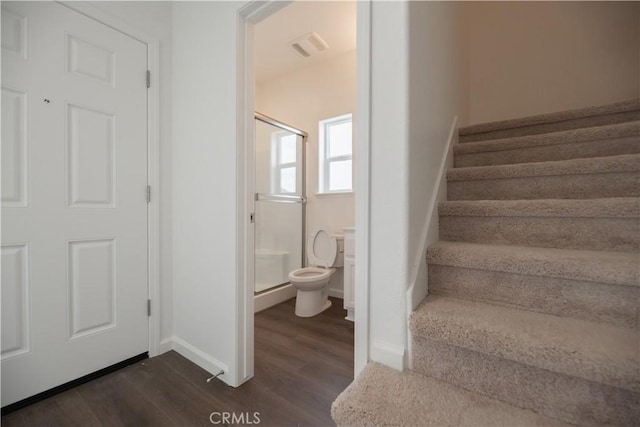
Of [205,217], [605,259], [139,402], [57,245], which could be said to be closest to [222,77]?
[205,217]

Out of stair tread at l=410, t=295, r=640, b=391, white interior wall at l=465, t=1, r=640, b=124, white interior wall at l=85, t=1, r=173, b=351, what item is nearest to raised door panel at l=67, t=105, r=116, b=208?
white interior wall at l=85, t=1, r=173, b=351

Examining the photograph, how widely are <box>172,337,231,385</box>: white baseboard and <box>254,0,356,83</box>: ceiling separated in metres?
2.54

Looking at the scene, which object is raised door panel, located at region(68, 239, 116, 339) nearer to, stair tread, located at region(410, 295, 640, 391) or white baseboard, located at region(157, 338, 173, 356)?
white baseboard, located at region(157, 338, 173, 356)

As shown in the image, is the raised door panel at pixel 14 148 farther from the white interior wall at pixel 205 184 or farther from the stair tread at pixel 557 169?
the stair tread at pixel 557 169

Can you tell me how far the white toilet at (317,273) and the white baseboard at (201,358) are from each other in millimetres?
932

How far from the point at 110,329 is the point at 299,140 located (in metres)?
2.44

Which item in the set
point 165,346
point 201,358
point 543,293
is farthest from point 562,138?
point 165,346

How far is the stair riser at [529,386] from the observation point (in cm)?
66

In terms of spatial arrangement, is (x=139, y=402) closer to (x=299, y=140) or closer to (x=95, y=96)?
(x=95, y=96)

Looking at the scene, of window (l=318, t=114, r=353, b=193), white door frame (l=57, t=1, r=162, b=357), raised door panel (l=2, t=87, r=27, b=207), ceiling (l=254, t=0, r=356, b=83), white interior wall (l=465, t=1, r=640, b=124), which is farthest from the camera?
window (l=318, t=114, r=353, b=193)

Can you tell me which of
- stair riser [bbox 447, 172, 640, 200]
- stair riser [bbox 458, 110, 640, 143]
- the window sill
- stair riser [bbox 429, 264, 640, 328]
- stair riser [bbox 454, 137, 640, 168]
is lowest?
stair riser [bbox 429, 264, 640, 328]

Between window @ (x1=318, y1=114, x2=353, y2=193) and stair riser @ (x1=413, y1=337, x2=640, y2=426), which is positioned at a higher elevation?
window @ (x1=318, y1=114, x2=353, y2=193)

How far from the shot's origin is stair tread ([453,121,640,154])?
4.12 ft

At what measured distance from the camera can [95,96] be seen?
1.49m
